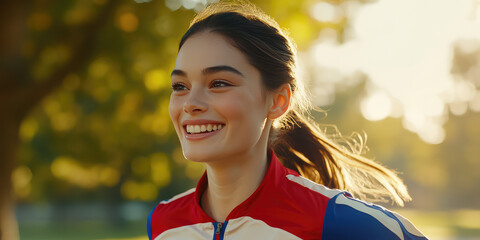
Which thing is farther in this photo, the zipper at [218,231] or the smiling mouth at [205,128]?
the zipper at [218,231]

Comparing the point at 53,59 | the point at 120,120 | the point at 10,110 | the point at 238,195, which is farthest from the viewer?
the point at 120,120

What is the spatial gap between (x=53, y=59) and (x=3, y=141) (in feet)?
5.80

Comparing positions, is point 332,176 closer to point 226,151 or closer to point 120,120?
point 226,151

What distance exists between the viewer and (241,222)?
2.95 m

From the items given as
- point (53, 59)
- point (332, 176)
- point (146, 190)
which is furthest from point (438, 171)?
point (332, 176)

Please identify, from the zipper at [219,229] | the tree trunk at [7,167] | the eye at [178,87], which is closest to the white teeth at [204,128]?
the eye at [178,87]

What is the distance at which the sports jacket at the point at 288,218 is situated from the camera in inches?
104

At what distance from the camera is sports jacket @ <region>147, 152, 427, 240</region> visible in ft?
8.66

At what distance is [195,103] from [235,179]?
1.57 ft

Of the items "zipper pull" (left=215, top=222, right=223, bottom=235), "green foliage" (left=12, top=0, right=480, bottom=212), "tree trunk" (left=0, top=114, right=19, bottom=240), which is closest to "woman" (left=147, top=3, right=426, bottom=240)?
"zipper pull" (left=215, top=222, right=223, bottom=235)

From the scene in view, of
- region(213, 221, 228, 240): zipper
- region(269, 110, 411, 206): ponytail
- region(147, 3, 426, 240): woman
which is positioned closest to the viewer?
region(147, 3, 426, 240): woman

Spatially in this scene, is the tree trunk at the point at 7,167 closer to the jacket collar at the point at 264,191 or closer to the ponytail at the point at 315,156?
the ponytail at the point at 315,156

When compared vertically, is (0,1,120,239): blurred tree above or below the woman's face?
above

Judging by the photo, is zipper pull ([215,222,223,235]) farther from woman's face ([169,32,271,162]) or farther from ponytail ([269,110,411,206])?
ponytail ([269,110,411,206])
